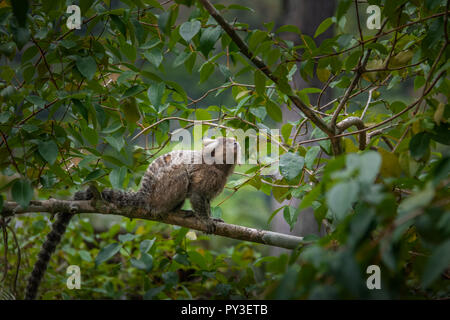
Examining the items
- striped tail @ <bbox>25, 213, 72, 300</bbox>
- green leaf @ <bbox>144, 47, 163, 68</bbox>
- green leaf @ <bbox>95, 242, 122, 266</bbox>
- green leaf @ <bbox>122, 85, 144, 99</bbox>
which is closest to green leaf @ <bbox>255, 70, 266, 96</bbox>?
green leaf @ <bbox>144, 47, 163, 68</bbox>

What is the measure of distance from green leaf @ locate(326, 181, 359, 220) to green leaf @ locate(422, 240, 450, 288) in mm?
172

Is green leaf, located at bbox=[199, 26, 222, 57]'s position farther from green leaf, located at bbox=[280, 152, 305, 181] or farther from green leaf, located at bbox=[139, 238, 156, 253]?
green leaf, located at bbox=[139, 238, 156, 253]

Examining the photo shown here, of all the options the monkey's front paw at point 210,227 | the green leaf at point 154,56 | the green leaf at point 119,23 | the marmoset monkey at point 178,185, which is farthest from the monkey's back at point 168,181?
the green leaf at point 119,23

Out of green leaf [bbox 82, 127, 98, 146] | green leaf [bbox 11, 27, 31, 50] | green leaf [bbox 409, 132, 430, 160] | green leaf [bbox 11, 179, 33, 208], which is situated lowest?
green leaf [bbox 11, 179, 33, 208]

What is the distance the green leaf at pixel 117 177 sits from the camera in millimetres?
1729

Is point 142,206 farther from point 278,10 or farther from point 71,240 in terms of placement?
point 278,10

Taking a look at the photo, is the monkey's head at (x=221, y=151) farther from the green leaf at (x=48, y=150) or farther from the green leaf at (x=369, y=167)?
the green leaf at (x=369, y=167)

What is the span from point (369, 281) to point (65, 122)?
169 centimetres

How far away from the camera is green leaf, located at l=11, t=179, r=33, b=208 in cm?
137

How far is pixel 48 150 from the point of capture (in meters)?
1.49

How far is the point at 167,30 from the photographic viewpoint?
1349mm

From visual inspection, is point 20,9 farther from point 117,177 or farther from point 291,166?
point 291,166

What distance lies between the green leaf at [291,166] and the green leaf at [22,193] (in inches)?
39.4
